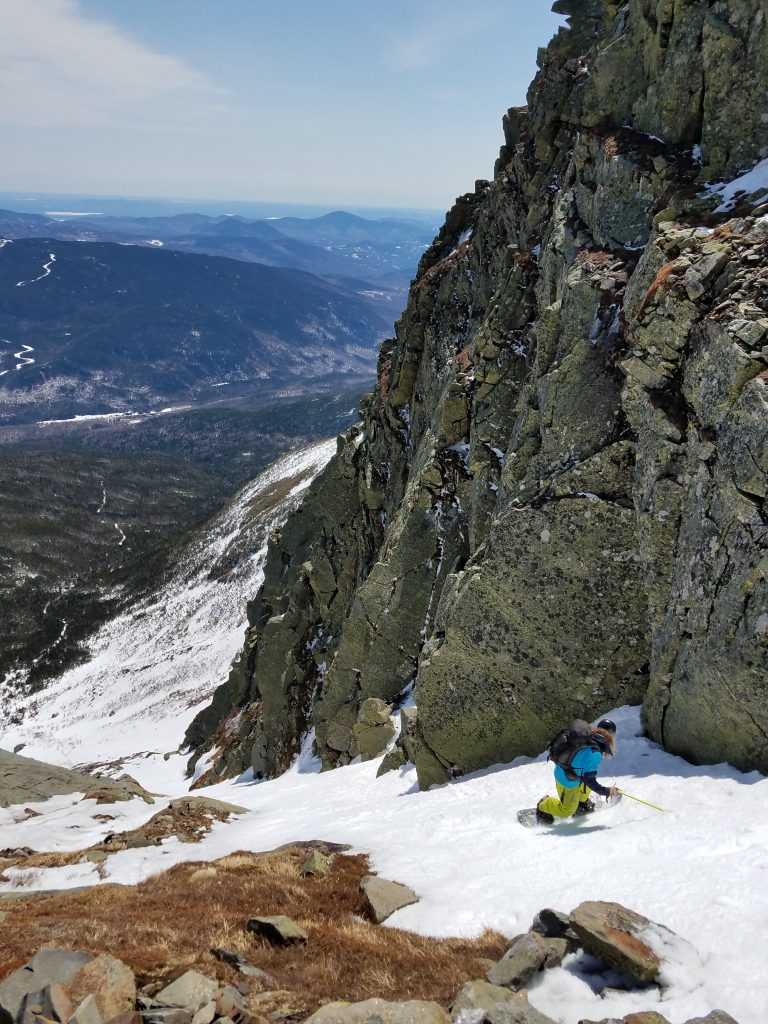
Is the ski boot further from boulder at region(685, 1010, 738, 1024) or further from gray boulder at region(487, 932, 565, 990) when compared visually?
boulder at region(685, 1010, 738, 1024)

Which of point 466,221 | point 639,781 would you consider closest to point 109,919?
point 639,781

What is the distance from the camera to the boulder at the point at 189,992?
854 centimetres

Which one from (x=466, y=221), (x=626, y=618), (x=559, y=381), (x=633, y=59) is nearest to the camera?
(x=626, y=618)

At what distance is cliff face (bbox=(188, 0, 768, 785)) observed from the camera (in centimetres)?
1484

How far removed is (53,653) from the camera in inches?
6284

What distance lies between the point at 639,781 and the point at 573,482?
28.4 feet

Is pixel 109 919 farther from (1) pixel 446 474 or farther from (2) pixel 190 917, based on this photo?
(1) pixel 446 474

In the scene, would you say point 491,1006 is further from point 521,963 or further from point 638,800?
point 638,800

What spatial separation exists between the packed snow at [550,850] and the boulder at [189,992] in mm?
4453

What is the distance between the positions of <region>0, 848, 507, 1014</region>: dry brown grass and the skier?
426 centimetres

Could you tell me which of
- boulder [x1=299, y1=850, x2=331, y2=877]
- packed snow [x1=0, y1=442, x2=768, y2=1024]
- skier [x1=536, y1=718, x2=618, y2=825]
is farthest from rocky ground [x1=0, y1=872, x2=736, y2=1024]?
skier [x1=536, y1=718, x2=618, y2=825]

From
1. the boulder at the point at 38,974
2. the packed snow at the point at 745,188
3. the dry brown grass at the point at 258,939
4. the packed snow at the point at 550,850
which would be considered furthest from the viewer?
the packed snow at the point at 745,188

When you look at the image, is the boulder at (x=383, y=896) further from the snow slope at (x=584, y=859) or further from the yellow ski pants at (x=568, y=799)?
the yellow ski pants at (x=568, y=799)

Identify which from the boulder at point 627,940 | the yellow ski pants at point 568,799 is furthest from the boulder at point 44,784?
the boulder at point 627,940
